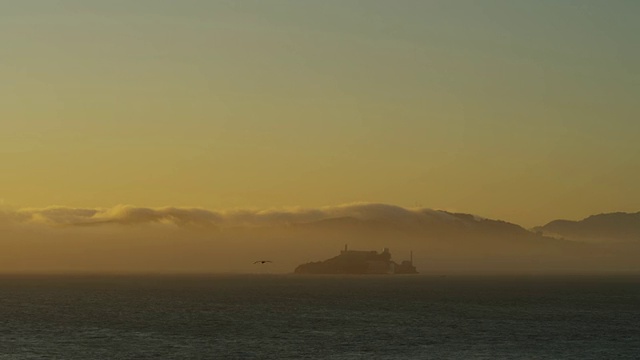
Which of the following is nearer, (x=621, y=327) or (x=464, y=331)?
(x=464, y=331)

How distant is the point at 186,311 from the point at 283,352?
289 ft

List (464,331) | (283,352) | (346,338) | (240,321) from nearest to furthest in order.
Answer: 1. (283,352)
2. (346,338)
3. (464,331)
4. (240,321)

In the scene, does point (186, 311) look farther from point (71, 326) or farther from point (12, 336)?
point (12, 336)

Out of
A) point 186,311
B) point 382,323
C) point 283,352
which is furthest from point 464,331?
point 186,311

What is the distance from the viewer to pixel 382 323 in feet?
528

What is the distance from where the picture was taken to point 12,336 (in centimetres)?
13512

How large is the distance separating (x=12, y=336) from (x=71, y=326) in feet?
63.3

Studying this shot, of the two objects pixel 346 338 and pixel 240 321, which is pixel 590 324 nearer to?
pixel 346 338

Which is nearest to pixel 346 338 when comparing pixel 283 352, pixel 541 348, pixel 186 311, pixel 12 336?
pixel 283 352

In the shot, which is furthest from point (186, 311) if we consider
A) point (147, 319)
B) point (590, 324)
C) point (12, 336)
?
point (590, 324)

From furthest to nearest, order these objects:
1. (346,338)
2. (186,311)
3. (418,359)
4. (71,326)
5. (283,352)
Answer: (186,311) → (71,326) → (346,338) → (283,352) → (418,359)

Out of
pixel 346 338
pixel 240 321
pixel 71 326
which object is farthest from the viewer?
pixel 240 321

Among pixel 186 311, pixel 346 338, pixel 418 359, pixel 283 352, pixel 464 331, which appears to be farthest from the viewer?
pixel 186 311

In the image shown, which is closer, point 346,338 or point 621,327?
point 346,338
